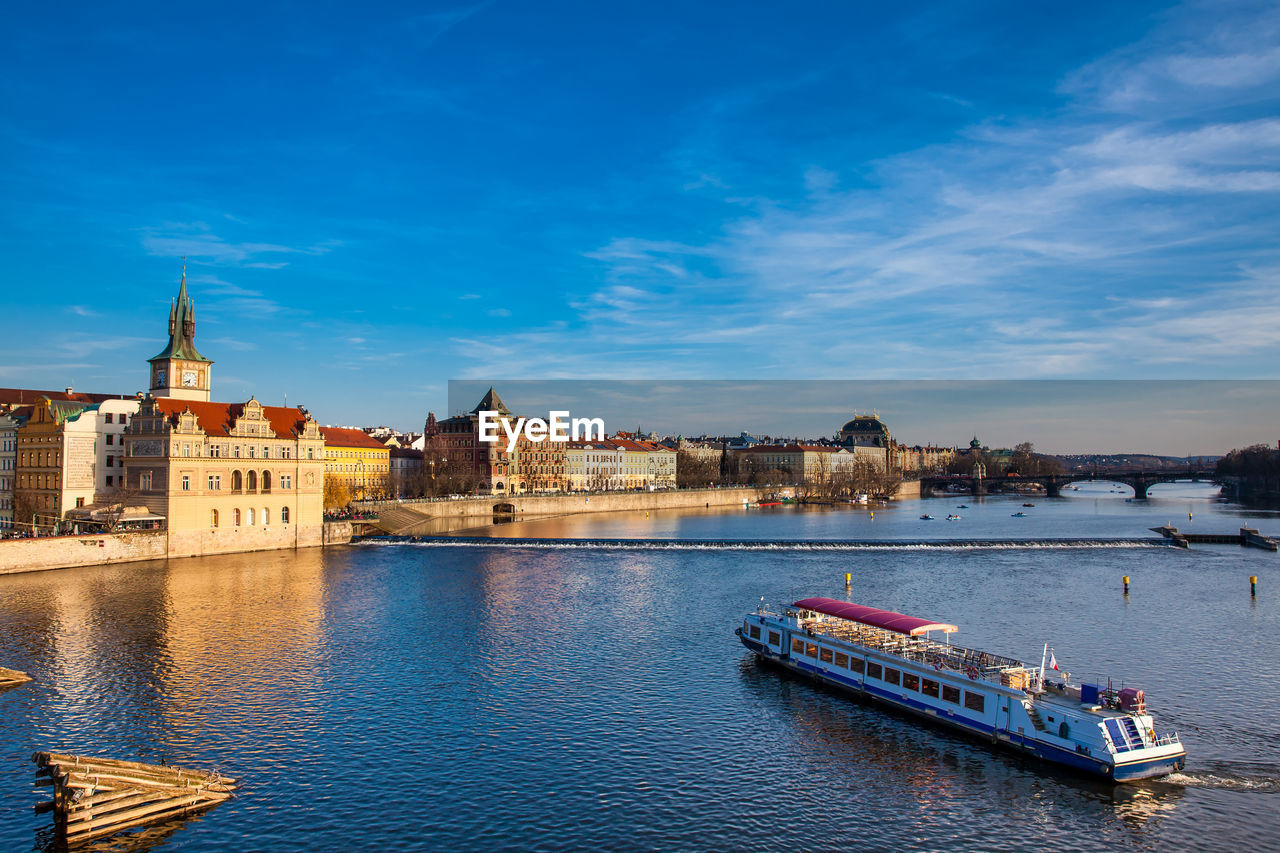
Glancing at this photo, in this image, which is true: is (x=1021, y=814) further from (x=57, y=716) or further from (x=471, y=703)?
(x=57, y=716)

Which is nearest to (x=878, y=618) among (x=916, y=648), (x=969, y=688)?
(x=916, y=648)

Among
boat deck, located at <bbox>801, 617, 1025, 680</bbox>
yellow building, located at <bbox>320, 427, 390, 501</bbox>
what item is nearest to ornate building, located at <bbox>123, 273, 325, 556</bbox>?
yellow building, located at <bbox>320, 427, 390, 501</bbox>

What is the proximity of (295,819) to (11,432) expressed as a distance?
228ft

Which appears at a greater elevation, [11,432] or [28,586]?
[11,432]

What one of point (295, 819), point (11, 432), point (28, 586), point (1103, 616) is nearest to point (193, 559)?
point (28, 586)

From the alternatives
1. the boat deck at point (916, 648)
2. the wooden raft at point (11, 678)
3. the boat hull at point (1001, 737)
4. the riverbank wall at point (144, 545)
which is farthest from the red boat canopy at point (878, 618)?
the riverbank wall at point (144, 545)

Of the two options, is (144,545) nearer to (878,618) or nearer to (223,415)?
(223,415)

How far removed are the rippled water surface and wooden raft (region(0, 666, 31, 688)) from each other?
0.48 meters

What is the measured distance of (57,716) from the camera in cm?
2859

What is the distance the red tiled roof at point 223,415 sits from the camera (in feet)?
226

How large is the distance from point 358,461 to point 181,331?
200ft

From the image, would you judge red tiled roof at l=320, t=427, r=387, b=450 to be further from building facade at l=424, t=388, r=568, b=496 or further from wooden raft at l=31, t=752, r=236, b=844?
wooden raft at l=31, t=752, r=236, b=844

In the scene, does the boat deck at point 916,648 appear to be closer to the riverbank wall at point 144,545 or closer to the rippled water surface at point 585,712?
the rippled water surface at point 585,712

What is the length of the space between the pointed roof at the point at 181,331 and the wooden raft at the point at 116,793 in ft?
207
